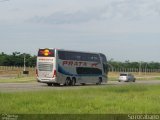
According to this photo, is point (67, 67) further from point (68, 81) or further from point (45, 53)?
point (45, 53)

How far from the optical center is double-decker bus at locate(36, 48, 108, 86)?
48.1m

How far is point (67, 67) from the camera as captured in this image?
49.6 metres

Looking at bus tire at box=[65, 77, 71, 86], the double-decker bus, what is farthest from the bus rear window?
bus tire at box=[65, 77, 71, 86]

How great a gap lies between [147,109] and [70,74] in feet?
103

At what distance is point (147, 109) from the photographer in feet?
63.3

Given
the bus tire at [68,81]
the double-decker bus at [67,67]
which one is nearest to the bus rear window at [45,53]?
the double-decker bus at [67,67]

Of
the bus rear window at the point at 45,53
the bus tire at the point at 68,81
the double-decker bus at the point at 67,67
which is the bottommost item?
the bus tire at the point at 68,81

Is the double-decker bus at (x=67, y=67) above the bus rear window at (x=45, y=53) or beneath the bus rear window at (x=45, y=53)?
beneath

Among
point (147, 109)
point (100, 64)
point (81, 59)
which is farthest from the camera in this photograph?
point (100, 64)

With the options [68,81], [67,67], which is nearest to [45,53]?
[67,67]

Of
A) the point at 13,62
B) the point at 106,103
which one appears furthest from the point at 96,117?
the point at 13,62

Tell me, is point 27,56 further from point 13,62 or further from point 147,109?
point 147,109

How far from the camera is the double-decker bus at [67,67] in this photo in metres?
48.1

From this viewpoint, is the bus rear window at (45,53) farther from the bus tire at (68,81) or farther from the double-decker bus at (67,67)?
the bus tire at (68,81)
